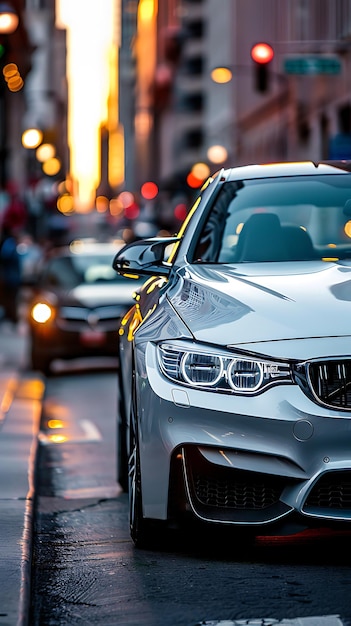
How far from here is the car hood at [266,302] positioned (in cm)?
611

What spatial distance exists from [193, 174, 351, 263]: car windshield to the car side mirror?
206 millimetres

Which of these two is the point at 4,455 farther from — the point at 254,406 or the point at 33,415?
the point at 254,406

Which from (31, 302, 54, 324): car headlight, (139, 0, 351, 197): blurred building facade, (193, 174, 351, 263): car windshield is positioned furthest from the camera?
(139, 0, 351, 197): blurred building facade

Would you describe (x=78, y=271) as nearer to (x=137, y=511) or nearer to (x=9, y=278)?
(x=9, y=278)

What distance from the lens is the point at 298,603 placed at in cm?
559

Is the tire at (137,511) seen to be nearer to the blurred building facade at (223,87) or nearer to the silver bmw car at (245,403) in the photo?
the silver bmw car at (245,403)

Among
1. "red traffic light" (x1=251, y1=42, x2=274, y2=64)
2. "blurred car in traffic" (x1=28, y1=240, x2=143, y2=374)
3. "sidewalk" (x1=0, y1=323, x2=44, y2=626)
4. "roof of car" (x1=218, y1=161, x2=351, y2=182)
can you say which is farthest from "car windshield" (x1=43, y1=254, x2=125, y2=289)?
"roof of car" (x1=218, y1=161, x2=351, y2=182)

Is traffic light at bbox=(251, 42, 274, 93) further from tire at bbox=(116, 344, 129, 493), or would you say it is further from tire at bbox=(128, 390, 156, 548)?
tire at bbox=(128, 390, 156, 548)

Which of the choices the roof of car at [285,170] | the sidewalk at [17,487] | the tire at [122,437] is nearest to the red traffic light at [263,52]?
the sidewalk at [17,487]

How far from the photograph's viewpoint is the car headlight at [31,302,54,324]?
1948 cm

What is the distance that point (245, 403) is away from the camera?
599 centimetres

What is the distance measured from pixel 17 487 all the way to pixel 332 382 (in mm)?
2958

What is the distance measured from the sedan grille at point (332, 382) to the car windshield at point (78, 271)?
13.9 m

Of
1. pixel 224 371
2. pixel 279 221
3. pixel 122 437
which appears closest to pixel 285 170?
pixel 279 221
